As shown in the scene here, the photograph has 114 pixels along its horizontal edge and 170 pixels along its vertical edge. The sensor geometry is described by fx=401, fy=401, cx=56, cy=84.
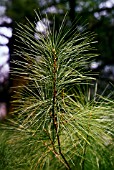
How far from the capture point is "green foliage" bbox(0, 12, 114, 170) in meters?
0.67

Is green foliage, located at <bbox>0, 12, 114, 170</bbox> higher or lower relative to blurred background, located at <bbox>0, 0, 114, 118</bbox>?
lower

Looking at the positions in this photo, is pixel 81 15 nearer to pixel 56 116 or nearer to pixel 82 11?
pixel 82 11

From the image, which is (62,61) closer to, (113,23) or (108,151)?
(108,151)

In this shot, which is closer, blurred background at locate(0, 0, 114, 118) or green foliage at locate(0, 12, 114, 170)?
green foliage at locate(0, 12, 114, 170)

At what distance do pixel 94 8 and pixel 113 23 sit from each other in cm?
16

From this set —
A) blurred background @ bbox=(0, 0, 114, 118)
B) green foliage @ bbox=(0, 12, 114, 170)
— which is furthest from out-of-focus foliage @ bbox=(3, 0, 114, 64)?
green foliage @ bbox=(0, 12, 114, 170)

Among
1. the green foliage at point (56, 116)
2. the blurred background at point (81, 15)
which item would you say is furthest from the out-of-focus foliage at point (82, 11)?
the green foliage at point (56, 116)

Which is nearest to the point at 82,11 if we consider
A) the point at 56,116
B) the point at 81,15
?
the point at 81,15

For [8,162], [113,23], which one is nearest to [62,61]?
[8,162]

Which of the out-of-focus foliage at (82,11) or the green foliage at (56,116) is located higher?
the out-of-focus foliage at (82,11)

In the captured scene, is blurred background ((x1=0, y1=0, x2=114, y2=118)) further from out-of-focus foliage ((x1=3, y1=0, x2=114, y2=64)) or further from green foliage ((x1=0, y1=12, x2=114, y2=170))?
green foliage ((x1=0, y1=12, x2=114, y2=170))

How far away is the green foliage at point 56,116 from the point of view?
2.21 feet

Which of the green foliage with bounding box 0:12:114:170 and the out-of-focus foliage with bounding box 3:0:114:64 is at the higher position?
the out-of-focus foliage with bounding box 3:0:114:64

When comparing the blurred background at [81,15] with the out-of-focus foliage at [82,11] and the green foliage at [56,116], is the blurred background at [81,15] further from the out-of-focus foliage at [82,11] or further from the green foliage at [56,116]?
the green foliage at [56,116]
